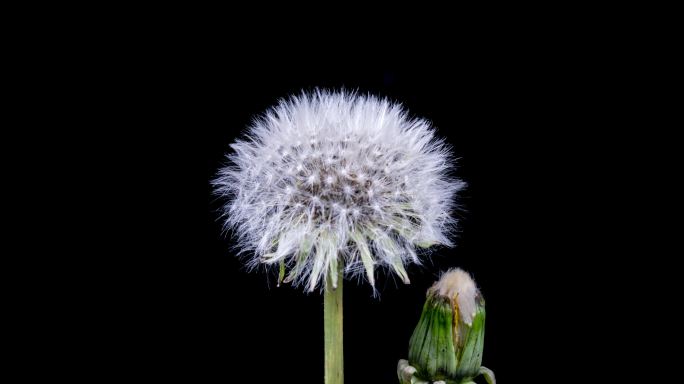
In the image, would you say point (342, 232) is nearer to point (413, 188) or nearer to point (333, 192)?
point (333, 192)

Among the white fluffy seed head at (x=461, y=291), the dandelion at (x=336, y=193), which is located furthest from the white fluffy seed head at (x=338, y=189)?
the white fluffy seed head at (x=461, y=291)

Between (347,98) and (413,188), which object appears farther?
(347,98)

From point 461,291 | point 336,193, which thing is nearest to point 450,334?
point 461,291

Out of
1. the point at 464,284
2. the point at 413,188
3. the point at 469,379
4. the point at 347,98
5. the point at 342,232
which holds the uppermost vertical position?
the point at 347,98

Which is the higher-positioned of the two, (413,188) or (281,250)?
(413,188)

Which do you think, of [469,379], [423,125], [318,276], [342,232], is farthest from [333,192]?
[469,379]

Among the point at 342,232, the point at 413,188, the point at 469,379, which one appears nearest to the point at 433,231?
the point at 413,188

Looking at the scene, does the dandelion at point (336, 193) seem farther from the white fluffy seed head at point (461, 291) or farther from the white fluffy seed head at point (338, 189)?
the white fluffy seed head at point (461, 291)
